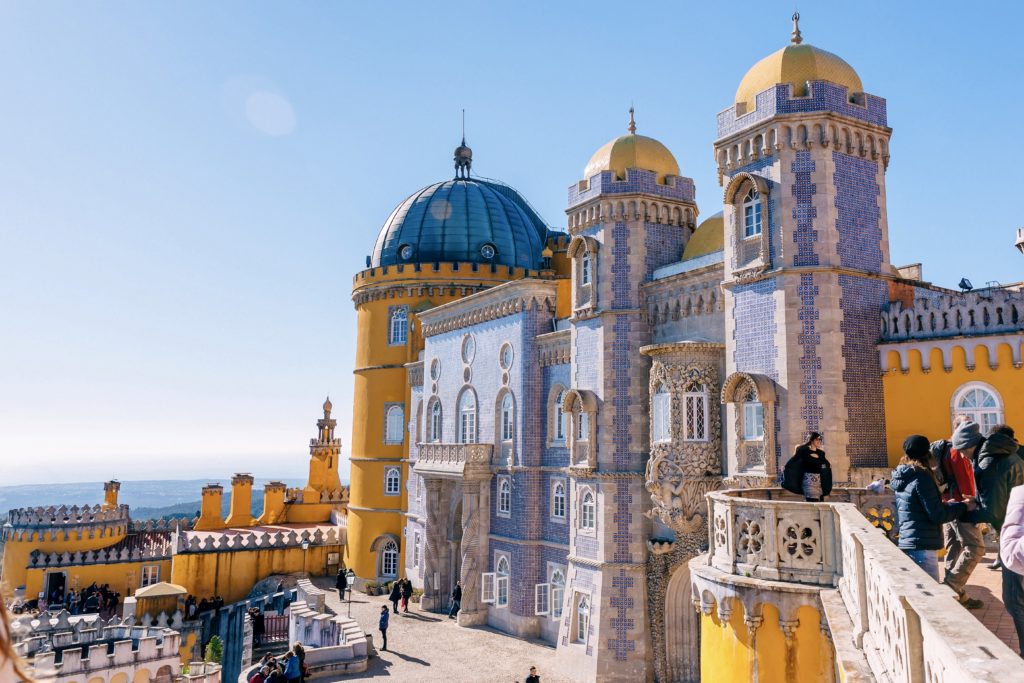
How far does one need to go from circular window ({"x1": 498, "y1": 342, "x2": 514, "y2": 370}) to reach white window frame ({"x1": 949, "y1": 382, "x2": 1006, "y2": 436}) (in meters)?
15.6

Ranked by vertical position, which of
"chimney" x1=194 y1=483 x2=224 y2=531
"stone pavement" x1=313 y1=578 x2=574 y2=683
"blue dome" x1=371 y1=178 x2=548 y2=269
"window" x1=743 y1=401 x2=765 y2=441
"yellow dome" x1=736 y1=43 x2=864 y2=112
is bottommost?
"stone pavement" x1=313 y1=578 x2=574 y2=683

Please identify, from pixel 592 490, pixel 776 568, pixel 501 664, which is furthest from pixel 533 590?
pixel 776 568

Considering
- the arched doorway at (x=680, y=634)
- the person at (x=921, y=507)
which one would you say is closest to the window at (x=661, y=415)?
the arched doorway at (x=680, y=634)

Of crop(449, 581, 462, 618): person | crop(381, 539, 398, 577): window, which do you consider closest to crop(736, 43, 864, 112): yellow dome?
crop(449, 581, 462, 618): person

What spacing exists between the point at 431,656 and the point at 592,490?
7.54 m

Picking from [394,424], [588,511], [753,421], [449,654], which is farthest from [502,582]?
[753,421]

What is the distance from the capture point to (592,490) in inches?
910

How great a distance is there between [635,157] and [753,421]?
984 centimetres

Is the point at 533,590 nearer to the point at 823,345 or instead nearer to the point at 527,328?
the point at 527,328

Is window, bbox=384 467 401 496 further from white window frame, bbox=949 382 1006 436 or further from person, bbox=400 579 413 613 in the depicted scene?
white window frame, bbox=949 382 1006 436

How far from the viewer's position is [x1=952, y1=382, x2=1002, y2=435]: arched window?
15609mm

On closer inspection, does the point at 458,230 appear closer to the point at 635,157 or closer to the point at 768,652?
the point at 635,157

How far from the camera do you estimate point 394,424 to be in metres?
37.9

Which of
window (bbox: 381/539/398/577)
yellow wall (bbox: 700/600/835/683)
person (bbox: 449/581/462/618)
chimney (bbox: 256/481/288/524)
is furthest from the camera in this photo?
chimney (bbox: 256/481/288/524)
